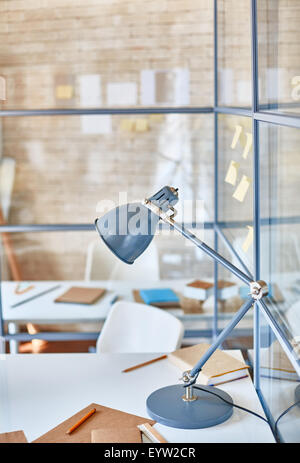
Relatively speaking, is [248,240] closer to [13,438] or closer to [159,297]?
[13,438]

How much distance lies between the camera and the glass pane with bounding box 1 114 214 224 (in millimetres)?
2965

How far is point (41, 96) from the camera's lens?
300 cm

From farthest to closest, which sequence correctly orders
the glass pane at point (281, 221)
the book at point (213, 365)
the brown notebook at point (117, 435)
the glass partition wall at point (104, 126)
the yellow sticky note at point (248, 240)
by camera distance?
the glass partition wall at point (104, 126) < the yellow sticky note at point (248, 240) < the book at point (213, 365) < the brown notebook at point (117, 435) < the glass pane at point (281, 221)

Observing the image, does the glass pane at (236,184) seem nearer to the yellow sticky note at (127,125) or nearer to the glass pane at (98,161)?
the glass pane at (98,161)

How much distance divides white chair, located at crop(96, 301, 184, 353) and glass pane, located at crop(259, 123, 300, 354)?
0.60m

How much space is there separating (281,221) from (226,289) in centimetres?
122

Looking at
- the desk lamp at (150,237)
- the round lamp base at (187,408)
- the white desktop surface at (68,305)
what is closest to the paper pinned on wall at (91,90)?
the white desktop surface at (68,305)

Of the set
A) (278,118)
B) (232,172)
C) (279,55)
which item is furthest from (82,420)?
(232,172)

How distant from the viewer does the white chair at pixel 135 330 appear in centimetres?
222

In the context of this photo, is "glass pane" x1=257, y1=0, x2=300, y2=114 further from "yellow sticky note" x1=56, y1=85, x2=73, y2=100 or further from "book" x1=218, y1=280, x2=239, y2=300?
"yellow sticky note" x1=56, y1=85, x2=73, y2=100

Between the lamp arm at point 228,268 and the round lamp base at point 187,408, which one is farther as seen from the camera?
the round lamp base at point 187,408

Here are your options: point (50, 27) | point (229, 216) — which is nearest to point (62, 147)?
point (50, 27)

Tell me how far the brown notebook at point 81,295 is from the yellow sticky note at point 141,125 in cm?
78

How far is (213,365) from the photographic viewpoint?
1829 mm
